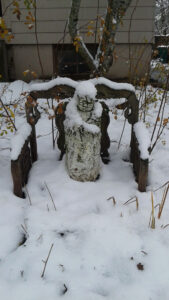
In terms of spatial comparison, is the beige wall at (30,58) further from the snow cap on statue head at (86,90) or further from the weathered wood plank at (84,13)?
the snow cap on statue head at (86,90)

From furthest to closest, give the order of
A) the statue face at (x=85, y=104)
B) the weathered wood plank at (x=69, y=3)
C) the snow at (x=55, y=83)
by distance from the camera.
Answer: the weathered wood plank at (x=69, y=3) → the snow at (x=55, y=83) → the statue face at (x=85, y=104)

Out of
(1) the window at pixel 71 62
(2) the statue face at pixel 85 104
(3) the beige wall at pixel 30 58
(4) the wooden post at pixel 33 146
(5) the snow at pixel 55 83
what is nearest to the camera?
(2) the statue face at pixel 85 104

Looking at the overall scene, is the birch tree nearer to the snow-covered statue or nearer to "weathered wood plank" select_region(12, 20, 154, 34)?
the snow-covered statue

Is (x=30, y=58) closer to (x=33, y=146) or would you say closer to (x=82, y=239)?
(x=33, y=146)

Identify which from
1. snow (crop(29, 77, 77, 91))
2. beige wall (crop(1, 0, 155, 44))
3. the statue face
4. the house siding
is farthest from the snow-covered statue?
beige wall (crop(1, 0, 155, 44))

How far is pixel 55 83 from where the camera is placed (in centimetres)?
234

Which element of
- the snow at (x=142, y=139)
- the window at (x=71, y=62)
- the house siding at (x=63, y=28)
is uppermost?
the house siding at (x=63, y=28)

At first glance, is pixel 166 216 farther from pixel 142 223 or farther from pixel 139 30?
pixel 139 30

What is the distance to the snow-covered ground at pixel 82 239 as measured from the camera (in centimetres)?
150

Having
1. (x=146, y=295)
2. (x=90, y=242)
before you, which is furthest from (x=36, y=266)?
(x=146, y=295)

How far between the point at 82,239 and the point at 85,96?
3.87 feet

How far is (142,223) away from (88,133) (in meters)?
0.90

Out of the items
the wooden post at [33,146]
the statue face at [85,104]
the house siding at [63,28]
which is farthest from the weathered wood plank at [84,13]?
the statue face at [85,104]

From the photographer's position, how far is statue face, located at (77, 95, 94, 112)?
219 centimetres
